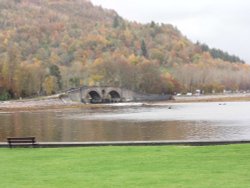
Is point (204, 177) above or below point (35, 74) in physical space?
below

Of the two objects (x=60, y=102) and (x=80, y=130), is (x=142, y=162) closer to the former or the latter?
(x=80, y=130)

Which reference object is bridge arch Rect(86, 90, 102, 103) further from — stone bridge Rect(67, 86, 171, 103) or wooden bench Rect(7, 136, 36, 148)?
wooden bench Rect(7, 136, 36, 148)

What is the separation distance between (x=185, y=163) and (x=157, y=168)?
4.82 feet

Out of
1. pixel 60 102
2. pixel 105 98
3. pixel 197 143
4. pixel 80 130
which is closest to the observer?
pixel 197 143

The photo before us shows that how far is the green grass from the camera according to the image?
52.0 ft

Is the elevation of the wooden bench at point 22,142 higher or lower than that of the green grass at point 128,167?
higher

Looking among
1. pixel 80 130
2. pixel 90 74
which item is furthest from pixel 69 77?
pixel 80 130

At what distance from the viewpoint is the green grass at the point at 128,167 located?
1584cm

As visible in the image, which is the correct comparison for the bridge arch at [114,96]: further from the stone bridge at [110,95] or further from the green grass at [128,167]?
the green grass at [128,167]

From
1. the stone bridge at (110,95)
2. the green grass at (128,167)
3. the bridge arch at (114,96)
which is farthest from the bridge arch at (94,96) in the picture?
the green grass at (128,167)

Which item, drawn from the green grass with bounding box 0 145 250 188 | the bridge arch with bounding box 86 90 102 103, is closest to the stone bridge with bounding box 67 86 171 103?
the bridge arch with bounding box 86 90 102 103

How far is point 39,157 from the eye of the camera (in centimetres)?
2288

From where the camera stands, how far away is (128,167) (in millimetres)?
19047

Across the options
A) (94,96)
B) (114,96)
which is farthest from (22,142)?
(94,96)
